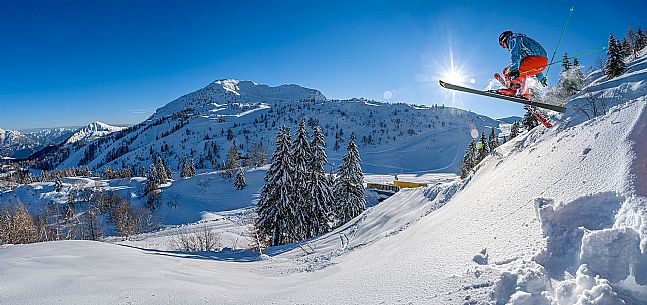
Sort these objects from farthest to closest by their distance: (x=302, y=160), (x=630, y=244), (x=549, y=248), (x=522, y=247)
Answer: (x=302, y=160) < (x=522, y=247) < (x=549, y=248) < (x=630, y=244)

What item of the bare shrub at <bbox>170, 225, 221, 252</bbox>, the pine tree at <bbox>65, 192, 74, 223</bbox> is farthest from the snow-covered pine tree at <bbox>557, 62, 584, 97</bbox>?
the pine tree at <bbox>65, 192, 74, 223</bbox>

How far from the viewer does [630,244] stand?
2445 mm

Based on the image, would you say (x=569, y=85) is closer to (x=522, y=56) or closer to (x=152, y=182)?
(x=522, y=56)

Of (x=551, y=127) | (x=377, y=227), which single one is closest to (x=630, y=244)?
(x=551, y=127)

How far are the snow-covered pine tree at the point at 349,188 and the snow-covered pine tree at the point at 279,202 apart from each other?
730 cm

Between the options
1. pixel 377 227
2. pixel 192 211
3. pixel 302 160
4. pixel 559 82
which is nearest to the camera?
pixel 377 227

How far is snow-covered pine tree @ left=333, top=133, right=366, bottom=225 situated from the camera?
3042 cm

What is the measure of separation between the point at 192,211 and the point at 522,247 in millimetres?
64989

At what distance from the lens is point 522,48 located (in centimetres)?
736

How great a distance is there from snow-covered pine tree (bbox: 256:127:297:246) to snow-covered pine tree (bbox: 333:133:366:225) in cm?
730

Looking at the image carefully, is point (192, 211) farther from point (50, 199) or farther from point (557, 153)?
point (557, 153)

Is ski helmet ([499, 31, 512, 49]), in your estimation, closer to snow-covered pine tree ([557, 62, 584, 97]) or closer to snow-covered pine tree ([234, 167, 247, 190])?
snow-covered pine tree ([557, 62, 584, 97])

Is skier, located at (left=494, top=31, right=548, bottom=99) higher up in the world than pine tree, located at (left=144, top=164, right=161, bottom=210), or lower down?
higher up

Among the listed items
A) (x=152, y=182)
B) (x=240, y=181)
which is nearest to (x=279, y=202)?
(x=240, y=181)
